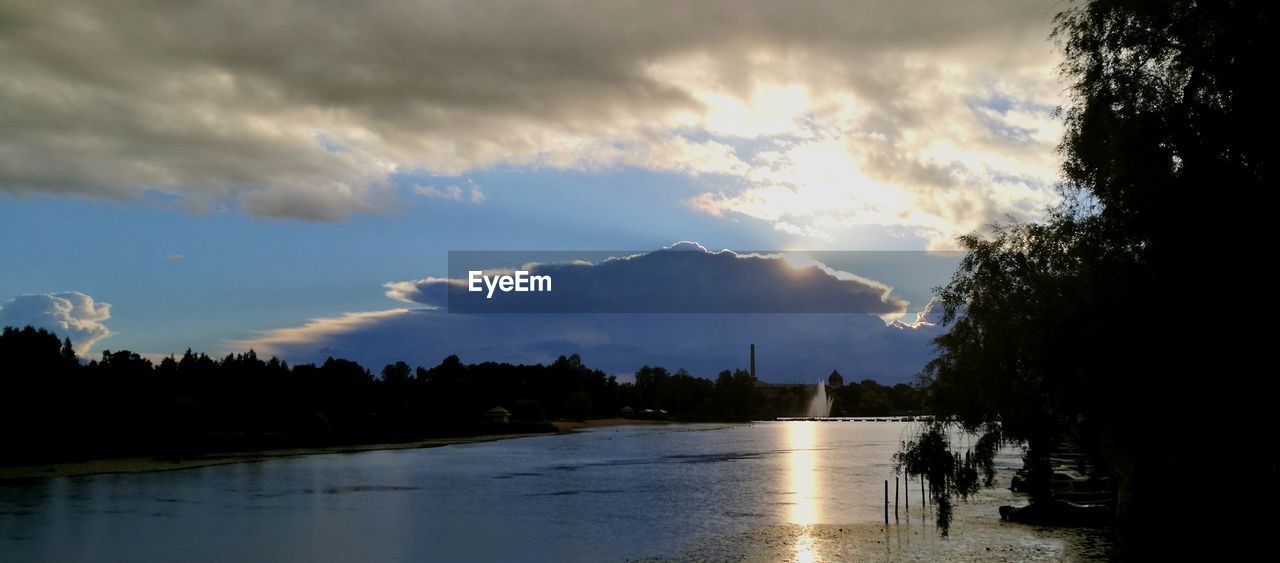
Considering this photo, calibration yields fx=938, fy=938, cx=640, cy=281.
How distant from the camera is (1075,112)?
27.2 meters

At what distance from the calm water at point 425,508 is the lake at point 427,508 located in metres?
0.13

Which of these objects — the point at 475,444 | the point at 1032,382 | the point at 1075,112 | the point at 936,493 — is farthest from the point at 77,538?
the point at 475,444

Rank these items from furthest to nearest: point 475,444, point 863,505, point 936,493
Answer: point 475,444, point 863,505, point 936,493

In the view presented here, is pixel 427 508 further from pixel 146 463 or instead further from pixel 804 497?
pixel 146 463

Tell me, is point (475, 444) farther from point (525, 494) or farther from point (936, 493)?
point (936, 493)

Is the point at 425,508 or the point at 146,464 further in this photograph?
the point at 146,464

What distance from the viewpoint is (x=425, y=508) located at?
64438mm

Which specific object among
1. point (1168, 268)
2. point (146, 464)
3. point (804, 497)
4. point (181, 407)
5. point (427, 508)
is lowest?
point (146, 464)

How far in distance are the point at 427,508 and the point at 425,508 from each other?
0.14 meters

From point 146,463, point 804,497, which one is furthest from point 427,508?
point 146,463

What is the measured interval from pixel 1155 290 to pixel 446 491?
204 ft

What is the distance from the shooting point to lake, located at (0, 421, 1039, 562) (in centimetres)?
4662

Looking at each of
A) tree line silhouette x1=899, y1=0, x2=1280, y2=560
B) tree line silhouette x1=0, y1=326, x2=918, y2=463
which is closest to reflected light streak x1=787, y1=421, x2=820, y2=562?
tree line silhouette x1=0, y1=326, x2=918, y2=463

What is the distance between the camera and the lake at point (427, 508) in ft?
153
